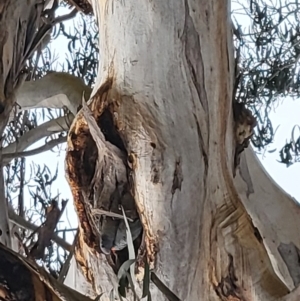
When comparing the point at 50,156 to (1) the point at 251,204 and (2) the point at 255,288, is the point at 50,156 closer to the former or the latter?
(1) the point at 251,204

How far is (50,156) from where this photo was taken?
1.89m

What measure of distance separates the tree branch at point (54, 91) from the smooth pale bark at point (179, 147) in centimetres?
40

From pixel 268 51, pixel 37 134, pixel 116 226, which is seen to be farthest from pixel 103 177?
pixel 268 51

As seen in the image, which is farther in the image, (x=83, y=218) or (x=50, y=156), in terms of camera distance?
(x=50, y=156)

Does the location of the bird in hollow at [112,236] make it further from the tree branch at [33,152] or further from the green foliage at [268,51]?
the green foliage at [268,51]

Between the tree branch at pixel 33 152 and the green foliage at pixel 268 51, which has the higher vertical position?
the green foliage at pixel 268 51

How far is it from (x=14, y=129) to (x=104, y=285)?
90cm

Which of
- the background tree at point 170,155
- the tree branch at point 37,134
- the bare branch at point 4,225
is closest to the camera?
the background tree at point 170,155

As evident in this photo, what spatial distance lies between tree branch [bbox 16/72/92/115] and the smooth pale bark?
0.40 meters

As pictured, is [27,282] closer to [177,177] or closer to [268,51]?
[177,177]

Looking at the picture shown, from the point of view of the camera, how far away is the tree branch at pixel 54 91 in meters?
1.17

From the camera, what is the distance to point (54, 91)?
1.19 meters

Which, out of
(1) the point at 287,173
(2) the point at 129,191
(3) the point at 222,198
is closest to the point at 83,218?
(2) the point at 129,191

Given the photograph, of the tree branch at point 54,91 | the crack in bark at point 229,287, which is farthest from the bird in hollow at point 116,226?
the tree branch at point 54,91
